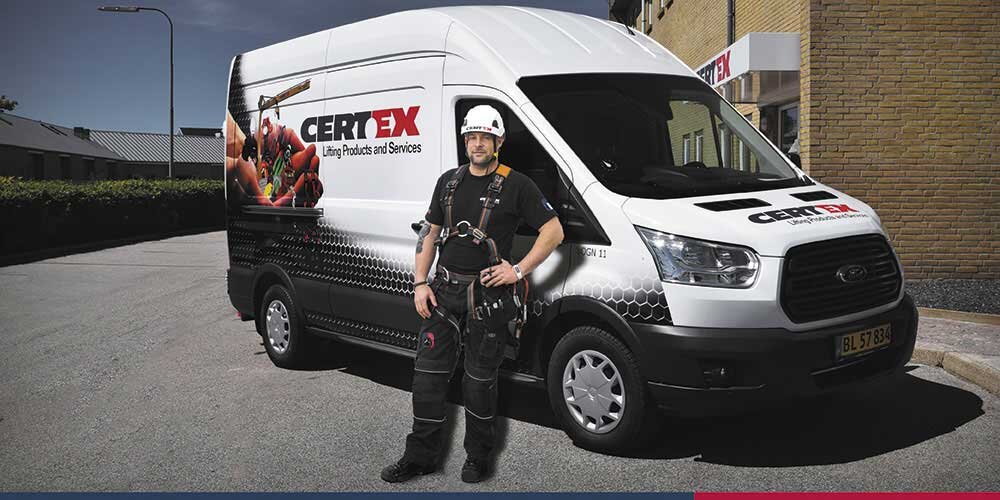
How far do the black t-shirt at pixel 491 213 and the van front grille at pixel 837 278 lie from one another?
1.21 metres

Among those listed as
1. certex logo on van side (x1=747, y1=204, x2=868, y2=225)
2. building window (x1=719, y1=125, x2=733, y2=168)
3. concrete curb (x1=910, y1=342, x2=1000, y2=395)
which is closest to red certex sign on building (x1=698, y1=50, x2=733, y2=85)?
concrete curb (x1=910, y1=342, x2=1000, y2=395)

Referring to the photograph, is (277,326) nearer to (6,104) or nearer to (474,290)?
(474,290)

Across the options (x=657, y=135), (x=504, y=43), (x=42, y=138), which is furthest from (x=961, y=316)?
(x=42, y=138)

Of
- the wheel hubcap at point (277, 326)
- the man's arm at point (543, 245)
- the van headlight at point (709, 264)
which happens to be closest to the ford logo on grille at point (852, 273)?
the van headlight at point (709, 264)

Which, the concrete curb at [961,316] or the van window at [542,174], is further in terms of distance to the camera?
the concrete curb at [961,316]

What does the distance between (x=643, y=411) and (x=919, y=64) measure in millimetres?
9265

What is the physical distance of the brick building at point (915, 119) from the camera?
12242 mm

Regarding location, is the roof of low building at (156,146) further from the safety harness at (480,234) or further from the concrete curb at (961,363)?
the safety harness at (480,234)

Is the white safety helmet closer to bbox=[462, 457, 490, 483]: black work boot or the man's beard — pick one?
the man's beard


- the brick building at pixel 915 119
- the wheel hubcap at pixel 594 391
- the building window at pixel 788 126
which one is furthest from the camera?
the building window at pixel 788 126

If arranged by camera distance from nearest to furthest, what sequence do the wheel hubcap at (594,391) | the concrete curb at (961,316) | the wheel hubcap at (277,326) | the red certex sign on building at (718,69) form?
the wheel hubcap at (594,391), the wheel hubcap at (277,326), the concrete curb at (961,316), the red certex sign on building at (718,69)

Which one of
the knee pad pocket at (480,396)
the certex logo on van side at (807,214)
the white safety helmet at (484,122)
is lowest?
the knee pad pocket at (480,396)

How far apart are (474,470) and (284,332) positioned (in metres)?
3.25

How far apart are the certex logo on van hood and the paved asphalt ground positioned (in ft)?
5.73
